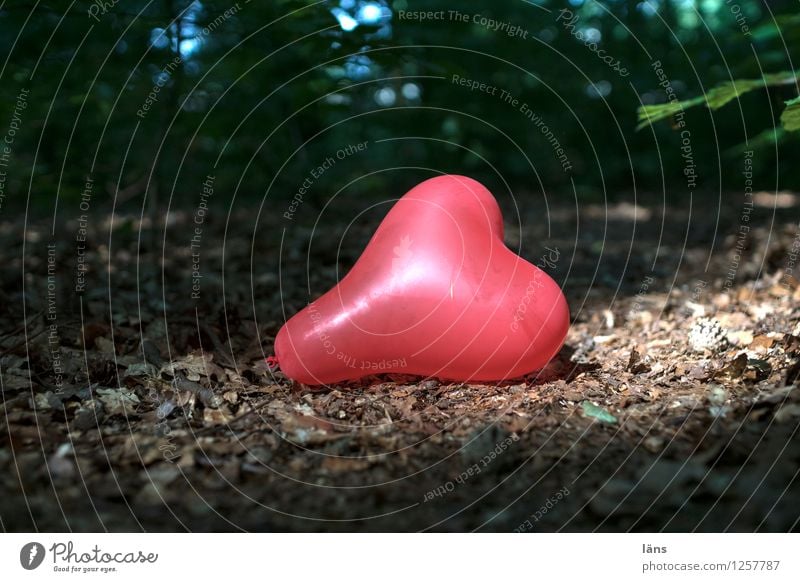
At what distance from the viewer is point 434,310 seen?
8.34 feet

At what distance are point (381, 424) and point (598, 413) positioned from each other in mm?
735

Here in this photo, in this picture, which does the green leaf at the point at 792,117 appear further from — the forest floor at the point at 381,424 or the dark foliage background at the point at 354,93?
the dark foliage background at the point at 354,93

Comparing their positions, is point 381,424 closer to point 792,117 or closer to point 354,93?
point 792,117

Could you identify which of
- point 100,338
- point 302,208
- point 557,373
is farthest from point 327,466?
point 302,208

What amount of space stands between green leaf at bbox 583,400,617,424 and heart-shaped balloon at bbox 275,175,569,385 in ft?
1.02

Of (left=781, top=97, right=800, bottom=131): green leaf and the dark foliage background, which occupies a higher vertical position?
the dark foliage background

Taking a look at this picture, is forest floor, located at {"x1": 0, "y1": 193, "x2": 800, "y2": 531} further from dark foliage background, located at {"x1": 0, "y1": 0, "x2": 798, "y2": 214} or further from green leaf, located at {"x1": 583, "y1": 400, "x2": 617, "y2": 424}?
dark foliage background, located at {"x1": 0, "y1": 0, "x2": 798, "y2": 214}

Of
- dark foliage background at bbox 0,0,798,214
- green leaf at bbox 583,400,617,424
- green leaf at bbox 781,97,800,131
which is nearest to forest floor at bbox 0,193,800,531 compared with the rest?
green leaf at bbox 583,400,617,424

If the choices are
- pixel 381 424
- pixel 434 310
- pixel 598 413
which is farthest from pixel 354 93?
pixel 598 413

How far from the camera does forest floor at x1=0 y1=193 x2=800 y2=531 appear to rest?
6.25 ft

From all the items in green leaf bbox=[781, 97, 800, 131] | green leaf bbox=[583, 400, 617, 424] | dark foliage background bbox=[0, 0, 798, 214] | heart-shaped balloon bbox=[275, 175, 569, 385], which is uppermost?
dark foliage background bbox=[0, 0, 798, 214]

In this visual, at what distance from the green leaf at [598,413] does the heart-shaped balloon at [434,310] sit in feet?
1.02

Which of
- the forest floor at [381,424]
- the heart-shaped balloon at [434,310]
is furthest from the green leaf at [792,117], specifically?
the heart-shaped balloon at [434,310]

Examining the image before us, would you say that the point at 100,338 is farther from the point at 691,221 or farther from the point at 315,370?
the point at 691,221
